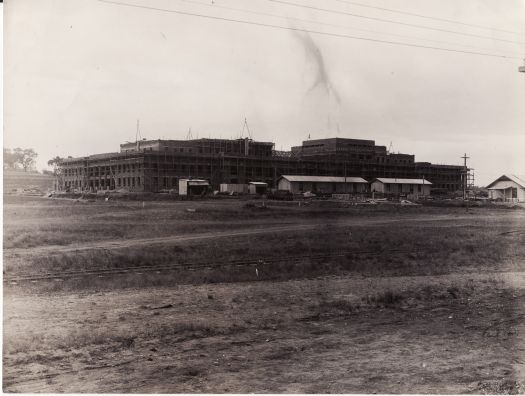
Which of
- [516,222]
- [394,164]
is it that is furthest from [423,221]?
[394,164]

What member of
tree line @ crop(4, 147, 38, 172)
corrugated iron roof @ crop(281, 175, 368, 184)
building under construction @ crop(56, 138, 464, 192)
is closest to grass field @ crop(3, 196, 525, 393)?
tree line @ crop(4, 147, 38, 172)

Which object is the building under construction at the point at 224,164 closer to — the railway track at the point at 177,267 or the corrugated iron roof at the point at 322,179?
the corrugated iron roof at the point at 322,179

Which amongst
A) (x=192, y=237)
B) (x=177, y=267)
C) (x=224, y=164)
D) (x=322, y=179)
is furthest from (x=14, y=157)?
(x=322, y=179)

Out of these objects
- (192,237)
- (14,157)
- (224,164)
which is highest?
(224,164)

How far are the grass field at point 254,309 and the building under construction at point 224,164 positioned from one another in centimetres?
3874

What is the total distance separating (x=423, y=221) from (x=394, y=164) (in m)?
57.9

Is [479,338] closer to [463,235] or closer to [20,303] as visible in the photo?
[20,303]

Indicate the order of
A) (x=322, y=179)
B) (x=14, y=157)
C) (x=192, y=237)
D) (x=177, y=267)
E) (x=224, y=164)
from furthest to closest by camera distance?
(x=322, y=179), (x=224, y=164), (x=192, y=237), (x=177, y=267), (x=14, y=157)

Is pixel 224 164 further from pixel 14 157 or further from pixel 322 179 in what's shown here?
pixel 14 157

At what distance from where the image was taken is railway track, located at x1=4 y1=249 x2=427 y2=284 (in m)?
15.6

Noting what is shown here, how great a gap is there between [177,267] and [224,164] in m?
58.3

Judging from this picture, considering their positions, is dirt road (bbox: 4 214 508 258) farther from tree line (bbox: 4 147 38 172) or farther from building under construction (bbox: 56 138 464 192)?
building under construction (bbox: 56 138 464 192)

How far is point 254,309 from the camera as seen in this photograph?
13922 millimetres

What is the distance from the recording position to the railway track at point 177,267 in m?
15.6
